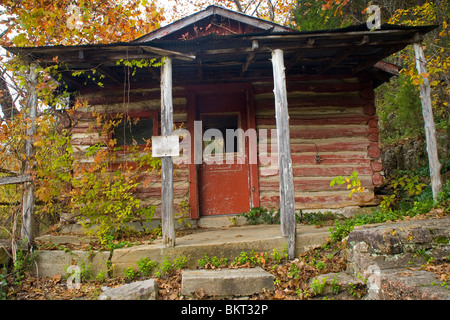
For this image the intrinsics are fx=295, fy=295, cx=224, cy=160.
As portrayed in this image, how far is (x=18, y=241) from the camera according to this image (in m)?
4.73

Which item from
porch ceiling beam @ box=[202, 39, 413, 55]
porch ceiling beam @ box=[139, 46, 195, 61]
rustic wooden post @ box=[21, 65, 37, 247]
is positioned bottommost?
rustic wooden post @ box=[21, 65, 37, 247]

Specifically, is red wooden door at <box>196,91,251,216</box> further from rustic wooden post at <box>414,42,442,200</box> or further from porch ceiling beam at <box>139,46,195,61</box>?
rustic wooden post at <box>414,42,442,200</box>

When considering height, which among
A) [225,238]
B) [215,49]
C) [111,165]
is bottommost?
[225,238]

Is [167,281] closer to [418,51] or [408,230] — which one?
[408,230]

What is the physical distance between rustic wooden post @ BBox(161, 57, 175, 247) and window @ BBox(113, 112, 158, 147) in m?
1.88

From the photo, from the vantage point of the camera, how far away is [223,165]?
21.8 ft

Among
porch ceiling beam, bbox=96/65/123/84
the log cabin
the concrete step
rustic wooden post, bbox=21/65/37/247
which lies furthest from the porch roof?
the concrete step

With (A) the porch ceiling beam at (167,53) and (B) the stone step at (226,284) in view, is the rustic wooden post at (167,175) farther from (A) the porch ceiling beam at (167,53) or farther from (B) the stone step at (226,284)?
(B) the stone step at (226,284)

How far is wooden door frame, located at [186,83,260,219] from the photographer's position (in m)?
6.38

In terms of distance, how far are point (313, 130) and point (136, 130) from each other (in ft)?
13.4

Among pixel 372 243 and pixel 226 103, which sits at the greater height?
pixel 226 103

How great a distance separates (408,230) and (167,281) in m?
3.33

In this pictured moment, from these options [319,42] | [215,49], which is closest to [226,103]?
[215,49]

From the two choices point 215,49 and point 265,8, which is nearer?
point 215,49
